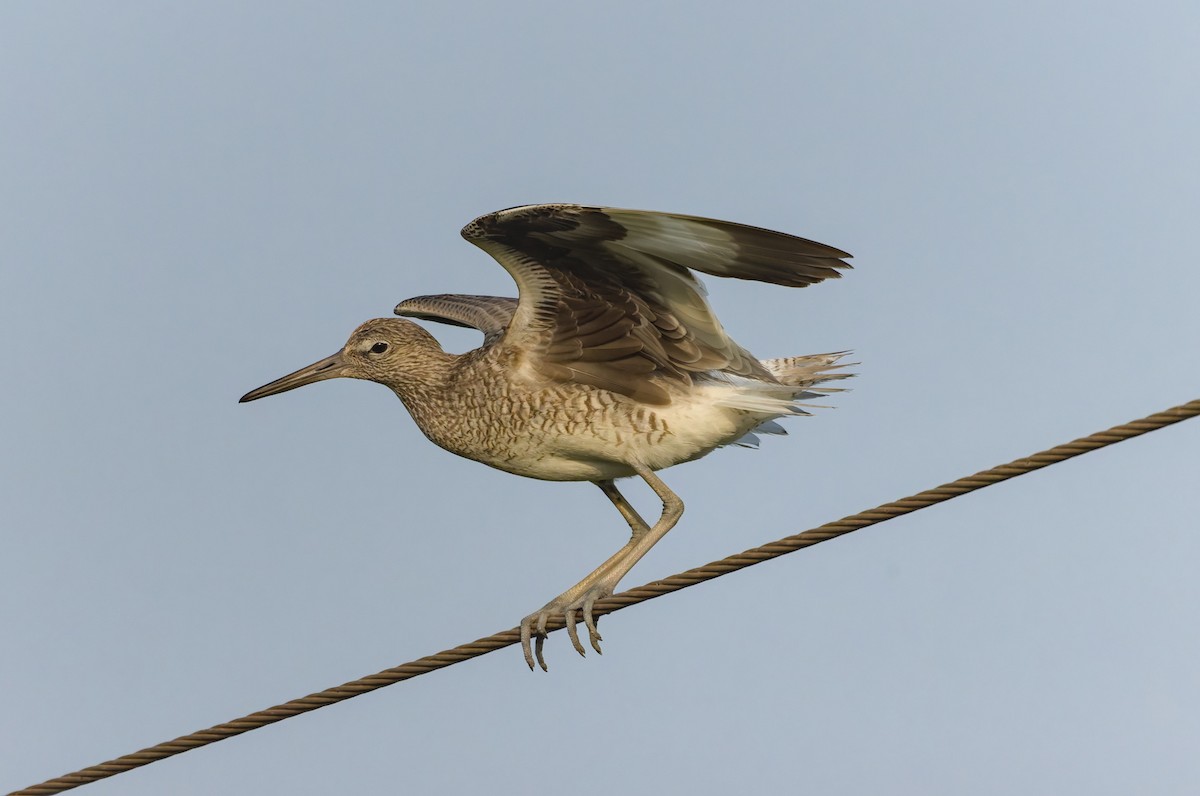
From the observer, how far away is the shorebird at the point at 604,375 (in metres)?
6.69

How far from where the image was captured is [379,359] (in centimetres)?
771

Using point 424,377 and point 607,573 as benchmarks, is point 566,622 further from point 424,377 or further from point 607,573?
point 424,377

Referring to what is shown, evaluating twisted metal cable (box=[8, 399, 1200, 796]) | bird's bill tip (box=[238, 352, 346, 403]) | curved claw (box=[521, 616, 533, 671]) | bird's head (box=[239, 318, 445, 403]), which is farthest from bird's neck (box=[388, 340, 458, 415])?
twisted metal cable (box=[8, 399, 1200, 796])

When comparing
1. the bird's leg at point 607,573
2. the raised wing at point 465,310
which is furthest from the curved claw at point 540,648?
the raised wing at point 465,310

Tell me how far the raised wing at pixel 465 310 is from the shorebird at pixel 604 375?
910 millimetres

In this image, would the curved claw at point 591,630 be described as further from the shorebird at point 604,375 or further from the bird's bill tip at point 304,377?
the bird's bill tip at point 304,377

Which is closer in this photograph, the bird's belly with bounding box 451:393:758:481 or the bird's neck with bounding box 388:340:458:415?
the bird's belly with bounding box 451:393:758:481

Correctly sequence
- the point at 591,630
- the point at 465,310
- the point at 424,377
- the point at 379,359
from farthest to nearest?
the point at 465,310, the point at 379,359, the point at 424,377, the point at 591,630

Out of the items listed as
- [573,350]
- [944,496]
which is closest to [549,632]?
[573,350]

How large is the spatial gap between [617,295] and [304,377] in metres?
1.81

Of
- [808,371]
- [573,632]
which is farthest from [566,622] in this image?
[808,371]

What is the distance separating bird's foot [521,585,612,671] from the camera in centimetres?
656

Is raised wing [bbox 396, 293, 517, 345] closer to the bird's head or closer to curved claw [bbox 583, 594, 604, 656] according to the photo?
the bird's head

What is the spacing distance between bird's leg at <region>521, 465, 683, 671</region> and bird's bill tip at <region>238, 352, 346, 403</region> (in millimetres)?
1447
